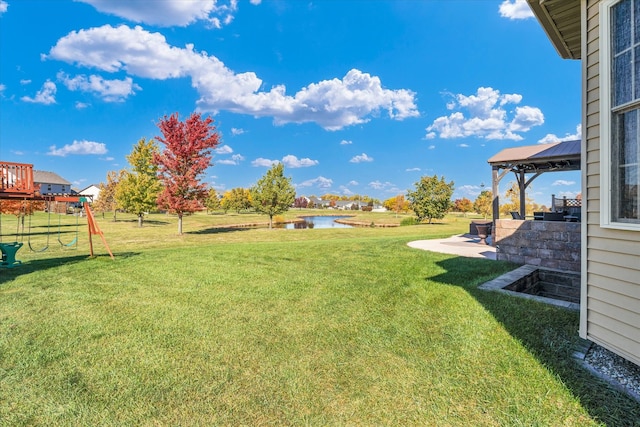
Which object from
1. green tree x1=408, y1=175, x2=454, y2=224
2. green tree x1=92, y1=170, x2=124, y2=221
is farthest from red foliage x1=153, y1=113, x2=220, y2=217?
green tree x1=408, y1=175, x2=454, y2=224

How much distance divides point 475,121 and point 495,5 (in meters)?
29.1

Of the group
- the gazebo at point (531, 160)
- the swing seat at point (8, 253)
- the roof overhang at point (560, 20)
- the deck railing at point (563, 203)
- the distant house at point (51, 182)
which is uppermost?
the distant house at point (51, 182)

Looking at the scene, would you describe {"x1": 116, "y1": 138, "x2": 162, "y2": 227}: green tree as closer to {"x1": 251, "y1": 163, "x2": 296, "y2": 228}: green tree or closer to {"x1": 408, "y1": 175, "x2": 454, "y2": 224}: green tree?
{"x1": 251, "y1": 163, "x2": 296, "y2": 228}: green tree

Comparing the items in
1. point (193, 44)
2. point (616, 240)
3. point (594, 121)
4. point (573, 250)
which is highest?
point (193, 44)

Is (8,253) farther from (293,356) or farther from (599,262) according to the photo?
(599,262)

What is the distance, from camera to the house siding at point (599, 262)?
2.44 metres

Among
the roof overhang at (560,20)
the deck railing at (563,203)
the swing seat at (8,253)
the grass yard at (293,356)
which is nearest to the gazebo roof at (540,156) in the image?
the deck railing at (563,203)

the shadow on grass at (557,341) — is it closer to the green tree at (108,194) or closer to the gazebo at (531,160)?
the gazebo at (531,160)

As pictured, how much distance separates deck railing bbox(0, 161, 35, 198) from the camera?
6418 millimetres

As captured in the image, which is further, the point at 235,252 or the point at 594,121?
the point at 235,252

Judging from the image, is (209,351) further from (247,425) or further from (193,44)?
(193,44)

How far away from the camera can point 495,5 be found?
13344mm

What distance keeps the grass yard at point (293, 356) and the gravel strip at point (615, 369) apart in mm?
164

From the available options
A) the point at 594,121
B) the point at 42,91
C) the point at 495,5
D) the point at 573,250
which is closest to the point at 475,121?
the point at 495,5
